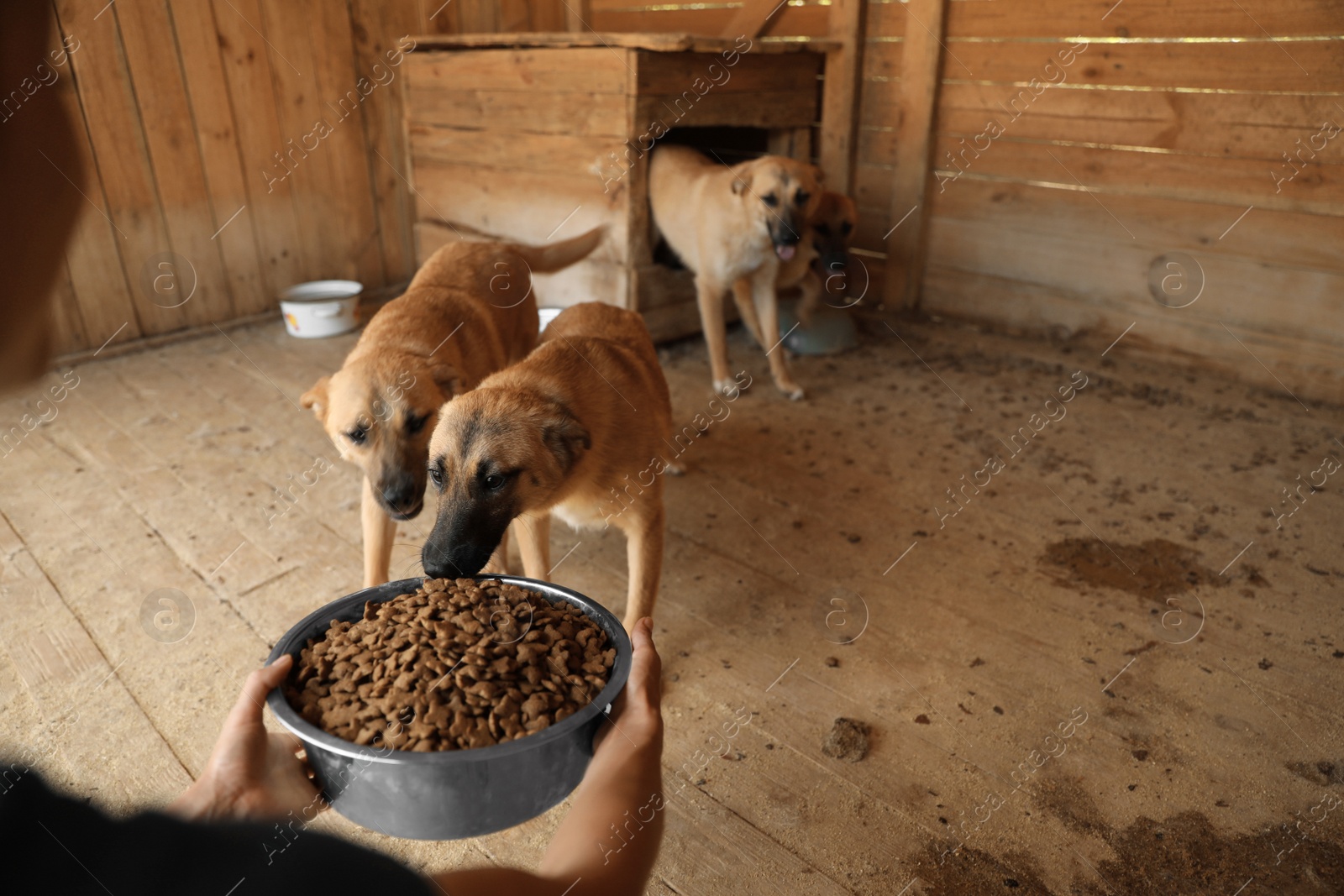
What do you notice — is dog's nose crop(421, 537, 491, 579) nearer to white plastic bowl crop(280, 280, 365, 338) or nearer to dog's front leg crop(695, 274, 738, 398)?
dog's front leg crop(695, 274, 738, 398)

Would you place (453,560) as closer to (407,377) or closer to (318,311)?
(407,377)

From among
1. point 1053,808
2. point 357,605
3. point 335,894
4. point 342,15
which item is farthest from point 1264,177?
point 342,15

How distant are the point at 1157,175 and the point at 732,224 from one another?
7.97 feet

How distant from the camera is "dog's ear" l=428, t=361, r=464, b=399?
2.82 m

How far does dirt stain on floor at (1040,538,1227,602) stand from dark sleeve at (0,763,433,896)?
281 cm

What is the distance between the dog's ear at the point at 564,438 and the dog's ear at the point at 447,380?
0.72 meters

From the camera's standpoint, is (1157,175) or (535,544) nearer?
(535,544)

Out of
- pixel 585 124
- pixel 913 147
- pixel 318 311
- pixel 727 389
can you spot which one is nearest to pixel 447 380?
pixel 727 389

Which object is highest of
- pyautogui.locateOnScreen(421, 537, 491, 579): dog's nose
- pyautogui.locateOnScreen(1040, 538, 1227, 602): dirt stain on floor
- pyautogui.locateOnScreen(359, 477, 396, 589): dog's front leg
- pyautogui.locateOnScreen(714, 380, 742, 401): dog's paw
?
pyautogui.locateOnScreen(421, 537, 491, 579): dog's nose

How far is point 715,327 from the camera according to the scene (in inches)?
190

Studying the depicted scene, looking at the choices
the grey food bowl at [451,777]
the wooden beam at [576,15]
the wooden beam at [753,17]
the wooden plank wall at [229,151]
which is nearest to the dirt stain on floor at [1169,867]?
the grey food bowl at [451,777]

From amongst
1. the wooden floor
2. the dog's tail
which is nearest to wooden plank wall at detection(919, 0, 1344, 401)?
the wooden floor

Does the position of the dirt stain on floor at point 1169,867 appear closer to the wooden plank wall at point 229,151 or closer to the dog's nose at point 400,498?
the dog's nose at point 400,498

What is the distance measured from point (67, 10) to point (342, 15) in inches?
66.3
